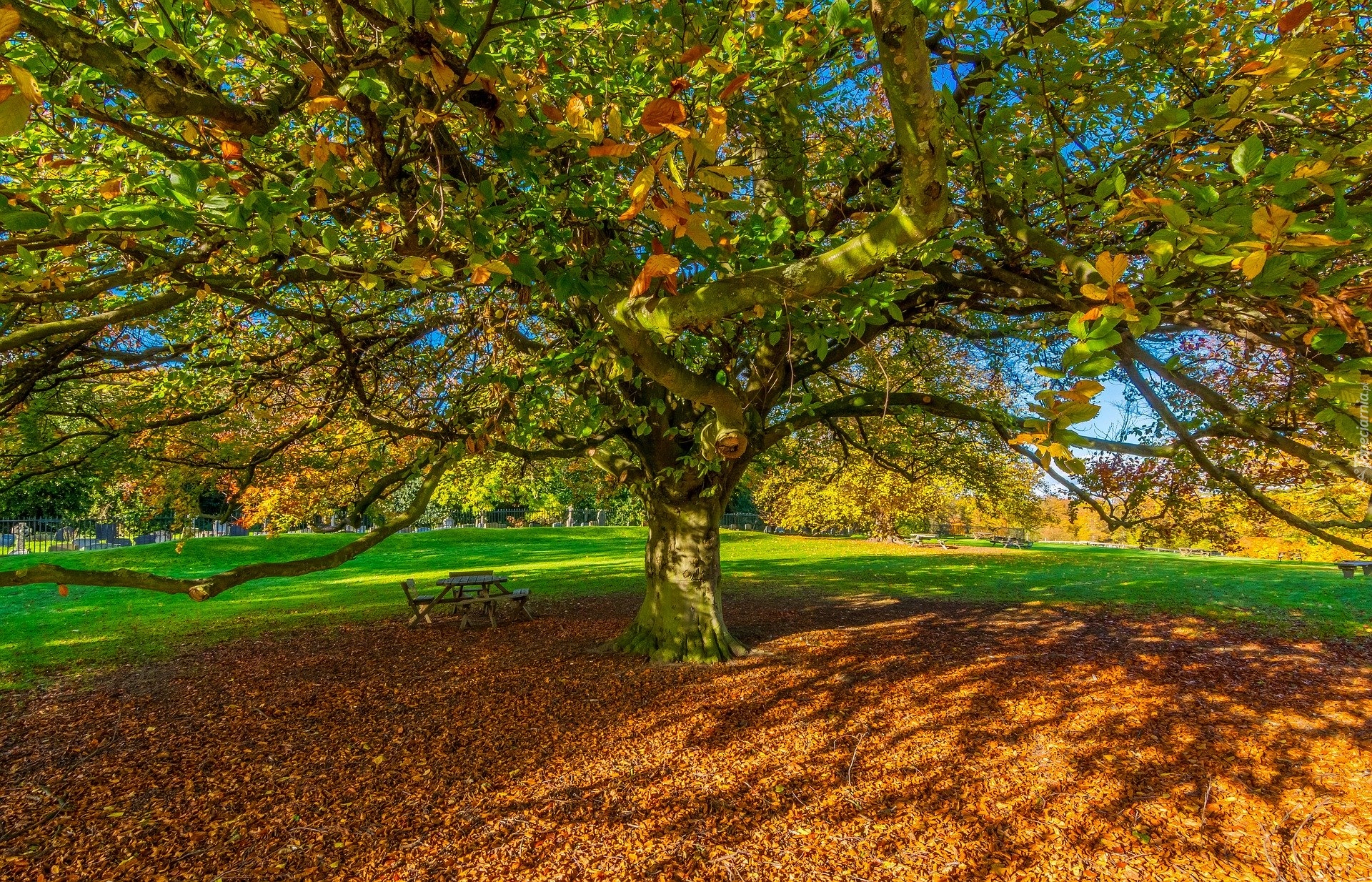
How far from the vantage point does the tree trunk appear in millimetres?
7637

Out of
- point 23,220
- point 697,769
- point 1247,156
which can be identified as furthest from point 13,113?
point 697,769

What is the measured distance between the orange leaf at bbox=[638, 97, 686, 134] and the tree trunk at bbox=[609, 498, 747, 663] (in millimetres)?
6247

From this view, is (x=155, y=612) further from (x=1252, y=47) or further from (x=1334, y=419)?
(x=1252, y=47)

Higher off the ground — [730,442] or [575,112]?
[575,112]

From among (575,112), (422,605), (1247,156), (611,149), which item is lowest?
(422,605)

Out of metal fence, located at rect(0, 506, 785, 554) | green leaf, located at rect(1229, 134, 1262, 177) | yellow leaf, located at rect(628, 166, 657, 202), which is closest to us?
yellow leaf, located at rect(628, 166, 657, 202)

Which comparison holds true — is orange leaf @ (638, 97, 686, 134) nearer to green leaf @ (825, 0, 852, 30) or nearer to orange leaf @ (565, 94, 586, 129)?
orange leaf @ (565, 94, 586, 129)

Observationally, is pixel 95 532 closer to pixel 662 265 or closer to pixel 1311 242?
pixel 662 265

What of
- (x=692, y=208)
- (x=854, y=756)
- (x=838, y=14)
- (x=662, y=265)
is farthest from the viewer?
(x=854, y=756)

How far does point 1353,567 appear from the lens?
1661cm

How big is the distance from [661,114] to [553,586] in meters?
14.8

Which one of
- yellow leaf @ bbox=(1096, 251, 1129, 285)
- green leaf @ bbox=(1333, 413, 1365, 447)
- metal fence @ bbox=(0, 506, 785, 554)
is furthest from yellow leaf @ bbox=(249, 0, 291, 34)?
metal fence @ bbox=(0, 506, 785, 554)

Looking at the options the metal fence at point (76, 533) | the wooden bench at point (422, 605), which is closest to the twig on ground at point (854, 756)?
the wooden bench at point (422, 605)

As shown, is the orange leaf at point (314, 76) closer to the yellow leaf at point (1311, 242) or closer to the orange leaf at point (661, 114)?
the orange leaf at point (661, 114)
